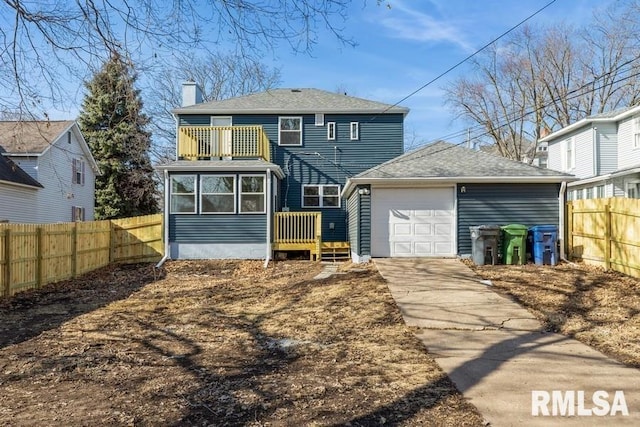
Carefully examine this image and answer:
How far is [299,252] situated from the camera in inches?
663

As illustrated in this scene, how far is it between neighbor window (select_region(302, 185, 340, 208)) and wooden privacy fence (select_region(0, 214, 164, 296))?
5654 mm

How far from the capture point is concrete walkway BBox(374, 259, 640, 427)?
3.70 meters

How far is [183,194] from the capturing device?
15.7 m

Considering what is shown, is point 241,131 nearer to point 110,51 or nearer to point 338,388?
point 110,51

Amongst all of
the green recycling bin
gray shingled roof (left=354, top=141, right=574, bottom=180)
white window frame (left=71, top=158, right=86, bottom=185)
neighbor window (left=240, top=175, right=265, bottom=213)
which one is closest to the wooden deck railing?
neighbor window (left=240, top=175, right=265, bottom=213)

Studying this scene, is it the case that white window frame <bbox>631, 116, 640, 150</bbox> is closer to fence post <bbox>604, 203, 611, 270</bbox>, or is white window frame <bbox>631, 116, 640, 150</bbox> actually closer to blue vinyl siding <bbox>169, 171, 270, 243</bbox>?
fence post <bbox>604, 203, 611, 270</bbox>

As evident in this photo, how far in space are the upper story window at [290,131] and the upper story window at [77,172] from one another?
1055cm

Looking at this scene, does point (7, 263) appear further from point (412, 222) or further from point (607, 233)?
point (607, 233)

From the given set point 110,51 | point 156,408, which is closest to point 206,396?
point 156,408

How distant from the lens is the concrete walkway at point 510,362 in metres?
3.70

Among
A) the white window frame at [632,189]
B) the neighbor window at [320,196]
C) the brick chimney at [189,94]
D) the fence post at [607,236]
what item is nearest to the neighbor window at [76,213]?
the brick chimney at [189,94]

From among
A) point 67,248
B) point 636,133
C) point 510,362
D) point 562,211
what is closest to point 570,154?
point 636,133

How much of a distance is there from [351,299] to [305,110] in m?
11.7

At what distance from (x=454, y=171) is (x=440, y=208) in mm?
1103
